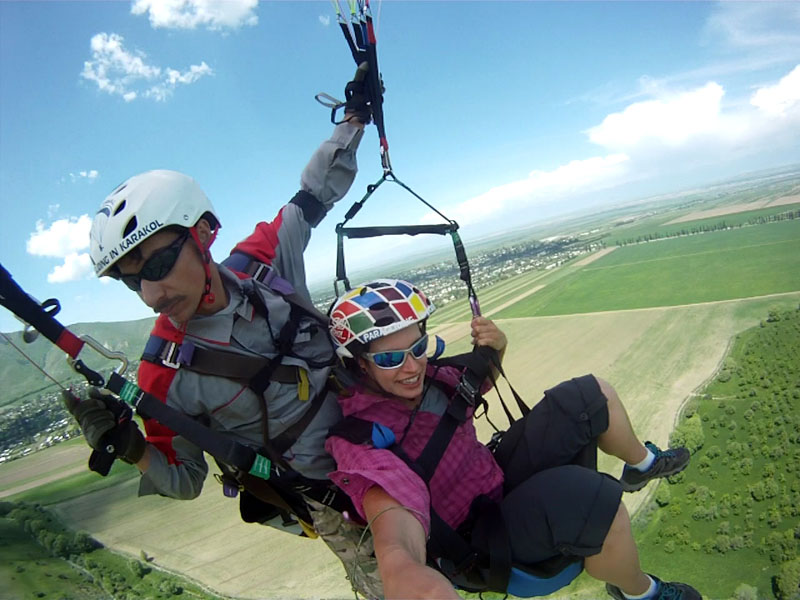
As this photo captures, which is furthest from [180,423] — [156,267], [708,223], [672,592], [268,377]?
[708,223]

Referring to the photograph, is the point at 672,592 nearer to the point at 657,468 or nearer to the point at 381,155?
the point at 657,468

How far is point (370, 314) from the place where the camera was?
1832 mm

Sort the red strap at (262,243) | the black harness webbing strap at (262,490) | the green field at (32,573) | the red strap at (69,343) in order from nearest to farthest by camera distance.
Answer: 1. the red strap at (69,343)
2. the black harness webbing strap at (262,490)
3. the red strap at (262,243)
4. the green field at (32,573)

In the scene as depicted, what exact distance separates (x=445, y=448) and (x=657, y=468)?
4.47 feet

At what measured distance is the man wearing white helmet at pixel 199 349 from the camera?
1.56 meters

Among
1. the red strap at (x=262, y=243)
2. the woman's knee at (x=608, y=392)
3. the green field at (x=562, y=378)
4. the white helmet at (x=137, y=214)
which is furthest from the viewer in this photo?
the green field at (x=562, y=378)

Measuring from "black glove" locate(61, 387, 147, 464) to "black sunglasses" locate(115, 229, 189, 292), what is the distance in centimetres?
41

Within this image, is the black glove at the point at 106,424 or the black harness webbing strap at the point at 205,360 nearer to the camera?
the black glove at the point at 106,424

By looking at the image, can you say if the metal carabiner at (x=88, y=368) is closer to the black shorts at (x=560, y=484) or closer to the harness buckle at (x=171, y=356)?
the harness buckle at (x=171, y=356)

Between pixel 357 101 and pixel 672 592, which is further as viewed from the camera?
pixel 357 101

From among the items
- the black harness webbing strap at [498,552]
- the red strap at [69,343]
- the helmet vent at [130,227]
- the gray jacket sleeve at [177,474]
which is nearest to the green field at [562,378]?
the black harness webbing strap at [498,552]

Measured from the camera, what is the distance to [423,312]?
1927 millimetres

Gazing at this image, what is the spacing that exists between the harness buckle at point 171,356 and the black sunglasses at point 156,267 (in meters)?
0.24

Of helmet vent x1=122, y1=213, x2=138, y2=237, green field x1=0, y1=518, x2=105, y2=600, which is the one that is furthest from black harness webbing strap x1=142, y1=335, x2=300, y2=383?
green field x1=0, y1=518, x2=105, y2=600
